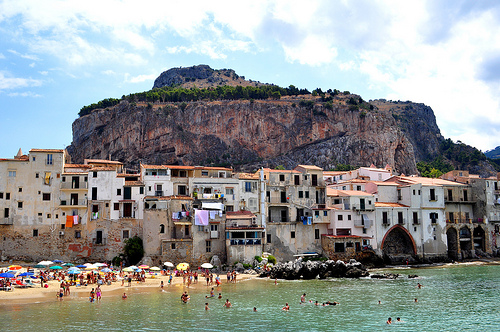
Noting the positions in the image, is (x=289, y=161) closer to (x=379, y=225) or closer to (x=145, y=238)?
(x=379, y=225)

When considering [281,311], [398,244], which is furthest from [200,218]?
[398,244]

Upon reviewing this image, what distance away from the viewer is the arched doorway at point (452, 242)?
230ft

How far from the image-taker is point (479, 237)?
7269 centimetres

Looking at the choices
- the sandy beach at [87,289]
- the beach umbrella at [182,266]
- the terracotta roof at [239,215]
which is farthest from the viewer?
the terracotta roof at [239,215]

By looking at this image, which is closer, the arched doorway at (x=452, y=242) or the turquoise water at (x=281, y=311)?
the turquoise water at (x=281, y=311)

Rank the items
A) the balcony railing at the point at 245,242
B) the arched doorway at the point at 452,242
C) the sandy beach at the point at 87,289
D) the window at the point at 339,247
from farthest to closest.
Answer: the arched doorway at the point at 452,242
the window at the point at 339,247
the balcony railing at the point at 245,242
the sandy beach at the point at 87,289

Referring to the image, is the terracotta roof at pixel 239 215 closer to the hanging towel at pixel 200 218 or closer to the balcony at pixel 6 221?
the hanging towel at pixel 200 218

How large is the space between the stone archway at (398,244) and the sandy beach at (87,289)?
2342 centimetres

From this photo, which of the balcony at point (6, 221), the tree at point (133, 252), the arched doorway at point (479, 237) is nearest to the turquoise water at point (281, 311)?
the tree at point (133, 252)

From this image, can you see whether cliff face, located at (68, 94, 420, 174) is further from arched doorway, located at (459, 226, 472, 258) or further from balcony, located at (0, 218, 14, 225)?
balcony, located at (0, 218, 14, 225)

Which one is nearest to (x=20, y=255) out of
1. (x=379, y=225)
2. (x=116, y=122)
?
(x=379, y=225)

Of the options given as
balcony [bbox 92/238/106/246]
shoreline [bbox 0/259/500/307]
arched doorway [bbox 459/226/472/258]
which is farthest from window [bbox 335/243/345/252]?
balcony [bbox 92/238/106/246]

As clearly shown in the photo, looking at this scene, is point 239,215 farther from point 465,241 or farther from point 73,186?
point 465,241

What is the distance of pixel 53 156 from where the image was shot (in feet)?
191
